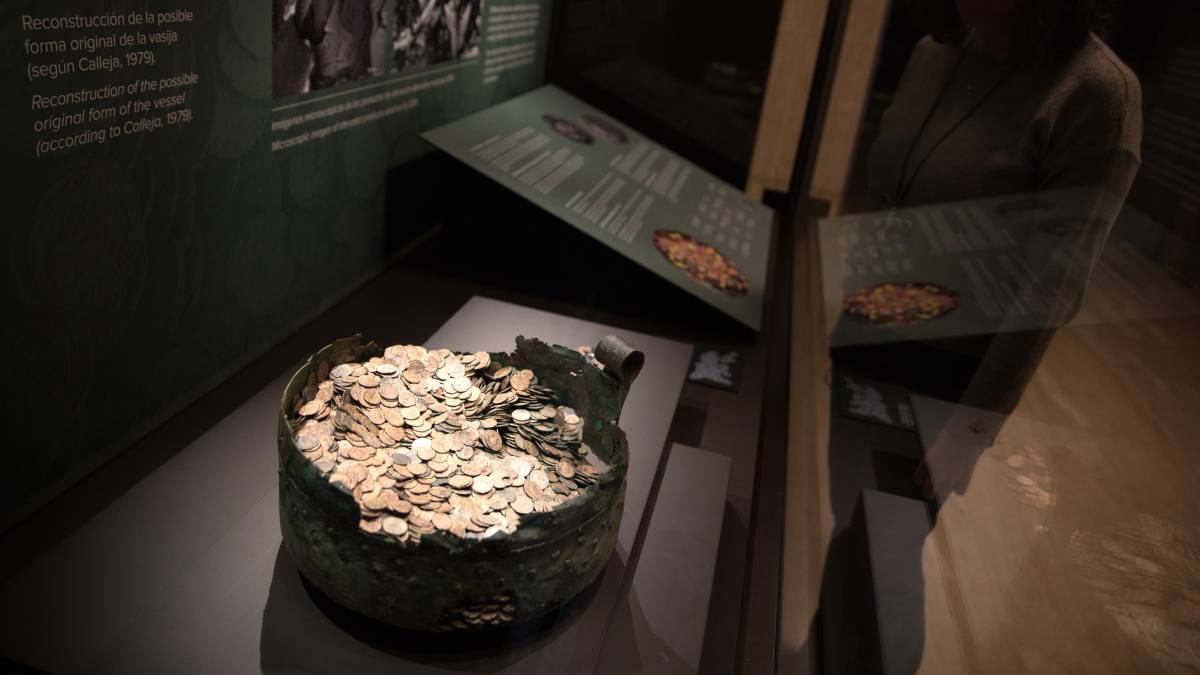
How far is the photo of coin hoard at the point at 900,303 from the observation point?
5.05 ft

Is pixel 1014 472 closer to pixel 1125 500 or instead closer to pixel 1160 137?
pixel 1125 500

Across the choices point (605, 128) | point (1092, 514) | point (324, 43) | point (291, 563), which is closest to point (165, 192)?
point (324, 43)

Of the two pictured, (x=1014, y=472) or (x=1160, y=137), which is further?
(x=1014, y=472)

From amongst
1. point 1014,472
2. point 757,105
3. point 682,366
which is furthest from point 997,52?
point 757,105

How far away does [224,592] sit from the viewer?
1077 millimetres

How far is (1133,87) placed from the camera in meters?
0.88

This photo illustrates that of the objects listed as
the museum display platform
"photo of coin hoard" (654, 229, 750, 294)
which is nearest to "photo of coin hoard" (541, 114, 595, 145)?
"photo of coin hoard" (654, 229, 750, 294)

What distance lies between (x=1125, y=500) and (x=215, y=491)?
48.8 inches

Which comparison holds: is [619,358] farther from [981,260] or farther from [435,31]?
[435,31]

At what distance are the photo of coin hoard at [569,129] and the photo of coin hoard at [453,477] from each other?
1.59 meters

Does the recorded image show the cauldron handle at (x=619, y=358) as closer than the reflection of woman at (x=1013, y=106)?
No

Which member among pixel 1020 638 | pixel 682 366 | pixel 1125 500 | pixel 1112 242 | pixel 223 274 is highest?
pixel 1112 242

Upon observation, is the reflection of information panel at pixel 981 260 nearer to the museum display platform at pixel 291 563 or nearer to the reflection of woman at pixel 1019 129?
the reflection of woman at pixel 1019 129

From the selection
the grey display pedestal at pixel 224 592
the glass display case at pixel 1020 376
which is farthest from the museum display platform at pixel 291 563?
the glass display case at pixel 1020 376
